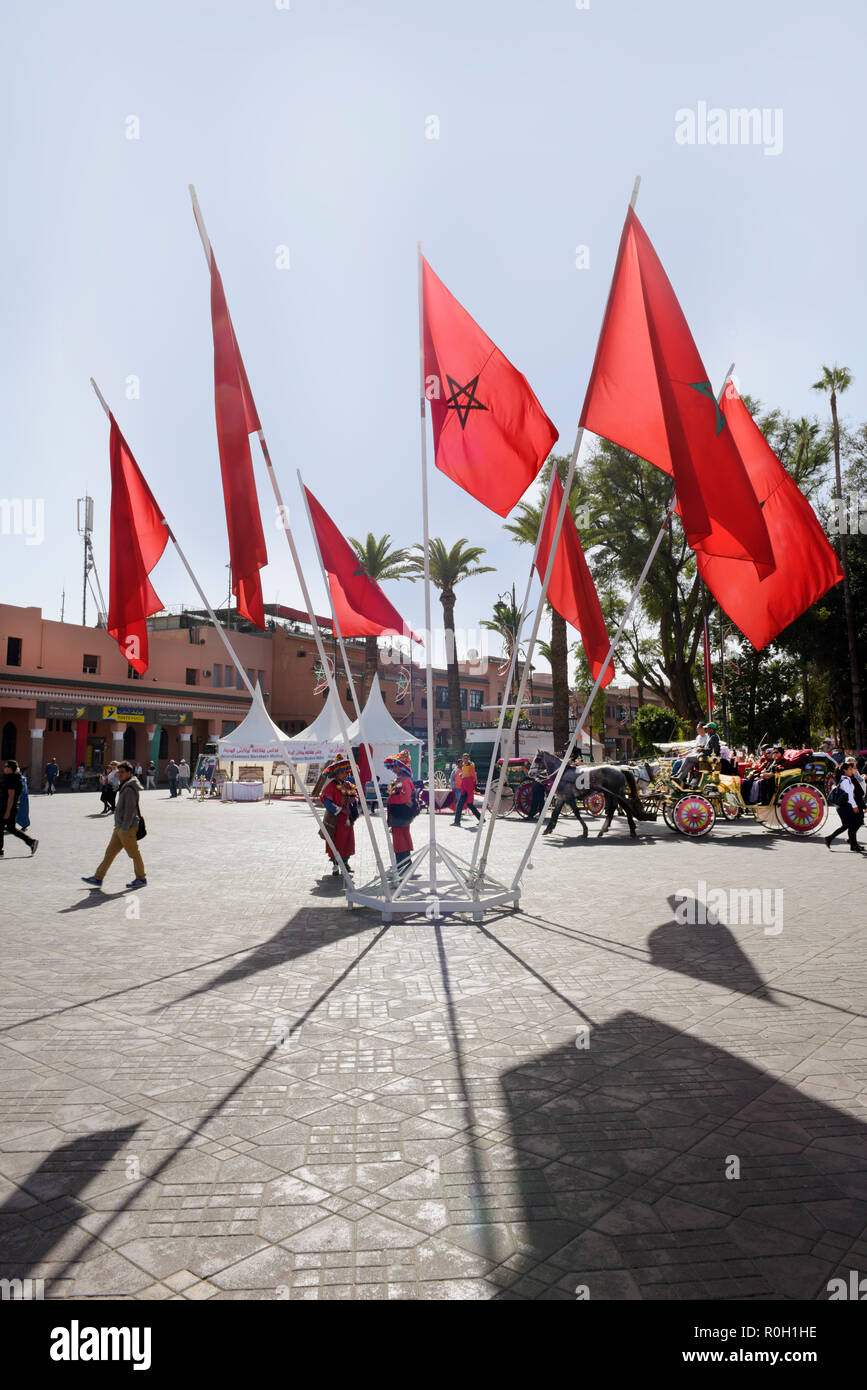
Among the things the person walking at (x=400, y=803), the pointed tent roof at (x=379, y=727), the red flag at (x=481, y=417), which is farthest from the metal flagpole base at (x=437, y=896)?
the pointed tent roof at (x=379, y=727)

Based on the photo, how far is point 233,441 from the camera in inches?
312

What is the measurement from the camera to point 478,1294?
8.36 feet

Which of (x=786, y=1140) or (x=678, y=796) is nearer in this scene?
(x=786, y=1140)

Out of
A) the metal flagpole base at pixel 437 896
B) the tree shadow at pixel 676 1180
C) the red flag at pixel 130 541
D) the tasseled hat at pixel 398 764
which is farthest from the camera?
the tasseled hat at pixel 398 764

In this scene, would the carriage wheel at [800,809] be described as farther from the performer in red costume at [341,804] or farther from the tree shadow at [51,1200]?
the tree shadow at [51,1200]

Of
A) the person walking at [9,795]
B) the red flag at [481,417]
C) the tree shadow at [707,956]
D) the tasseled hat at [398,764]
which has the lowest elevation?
the tree shadow at [707,956]

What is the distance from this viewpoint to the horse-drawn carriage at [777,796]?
1667 cm

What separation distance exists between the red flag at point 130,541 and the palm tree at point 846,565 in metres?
25.6

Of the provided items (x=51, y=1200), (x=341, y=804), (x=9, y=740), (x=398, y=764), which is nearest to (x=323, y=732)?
(x=341, y=804)

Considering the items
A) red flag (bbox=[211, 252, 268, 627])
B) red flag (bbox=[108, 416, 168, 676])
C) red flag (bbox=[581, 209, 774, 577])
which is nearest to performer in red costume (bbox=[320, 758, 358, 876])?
red flag (bbox=[108, 416, 168, 676])

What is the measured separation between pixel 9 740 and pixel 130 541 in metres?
35.9
